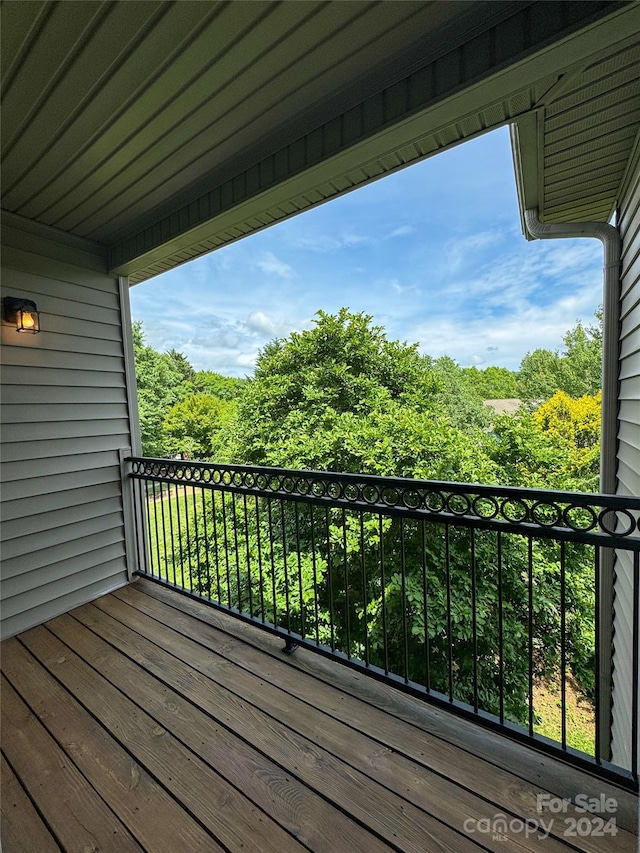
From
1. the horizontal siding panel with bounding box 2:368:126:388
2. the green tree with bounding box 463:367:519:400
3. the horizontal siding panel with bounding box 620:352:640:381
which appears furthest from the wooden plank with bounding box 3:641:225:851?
the green tree with bounding box 463:367:519:400

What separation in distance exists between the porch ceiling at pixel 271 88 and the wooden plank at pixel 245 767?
234 cm

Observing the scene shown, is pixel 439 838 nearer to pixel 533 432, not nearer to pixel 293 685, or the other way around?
pixel 293 685

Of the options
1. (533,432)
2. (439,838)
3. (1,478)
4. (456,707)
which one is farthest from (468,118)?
(533,432)

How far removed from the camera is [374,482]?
5.06ft

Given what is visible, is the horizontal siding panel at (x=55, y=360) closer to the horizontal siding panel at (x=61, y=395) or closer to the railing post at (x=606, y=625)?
the horizontal siding panel at (x=61, y=395)

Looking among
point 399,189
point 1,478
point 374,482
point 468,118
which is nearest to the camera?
point 468,118

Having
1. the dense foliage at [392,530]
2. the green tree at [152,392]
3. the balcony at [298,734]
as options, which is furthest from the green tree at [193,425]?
the balcony at [298,734]

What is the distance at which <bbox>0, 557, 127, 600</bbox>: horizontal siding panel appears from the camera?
222 centimetres

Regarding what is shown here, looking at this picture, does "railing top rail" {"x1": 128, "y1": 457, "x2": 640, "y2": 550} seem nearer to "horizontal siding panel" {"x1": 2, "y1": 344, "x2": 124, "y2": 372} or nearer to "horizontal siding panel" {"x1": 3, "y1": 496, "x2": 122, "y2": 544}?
"horizontal siding panel" {"x1": 3, "y1": 496, "x2": 122, "y2": 544}

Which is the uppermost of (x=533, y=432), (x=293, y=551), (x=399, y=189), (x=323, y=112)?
(x=399, y=189)

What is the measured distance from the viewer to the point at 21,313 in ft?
7.37

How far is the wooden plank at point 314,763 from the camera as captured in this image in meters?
1.08

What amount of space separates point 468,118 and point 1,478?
9.56ft

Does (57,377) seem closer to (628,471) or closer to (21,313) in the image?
(21,313)
